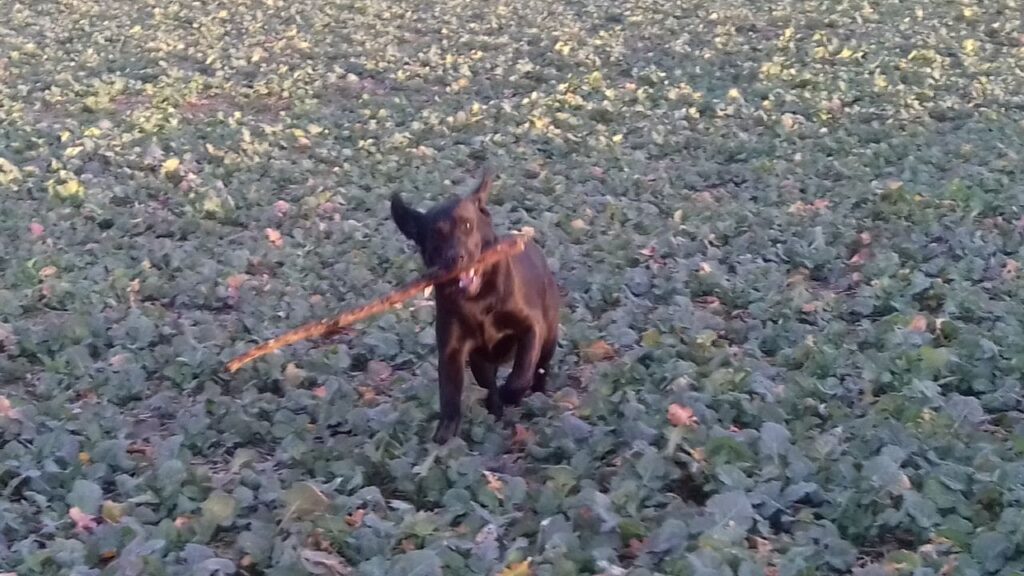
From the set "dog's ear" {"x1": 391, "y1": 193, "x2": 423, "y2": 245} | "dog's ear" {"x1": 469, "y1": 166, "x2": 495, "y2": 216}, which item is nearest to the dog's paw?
"dog's ear" {"x1": 391, "y1": 193, "x2": 423, "y2": 245}

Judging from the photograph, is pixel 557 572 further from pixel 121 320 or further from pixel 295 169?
pixel 295 169

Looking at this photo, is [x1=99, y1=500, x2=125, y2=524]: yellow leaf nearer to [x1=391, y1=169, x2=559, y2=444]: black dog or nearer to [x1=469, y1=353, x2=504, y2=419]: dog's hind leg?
[x1=391, y1=169, x2=559, y2=444]: black dog

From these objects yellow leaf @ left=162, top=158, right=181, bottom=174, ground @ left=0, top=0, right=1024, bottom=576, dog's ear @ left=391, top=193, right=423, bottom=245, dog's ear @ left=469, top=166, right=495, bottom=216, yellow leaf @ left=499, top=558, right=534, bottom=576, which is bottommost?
yellow leaf @ left=162, top=158, right=181, bottom=174

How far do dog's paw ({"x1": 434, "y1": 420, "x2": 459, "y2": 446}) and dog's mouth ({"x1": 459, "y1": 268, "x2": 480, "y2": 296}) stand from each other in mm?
583

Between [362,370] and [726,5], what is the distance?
12.7 meters

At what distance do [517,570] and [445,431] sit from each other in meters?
1.45

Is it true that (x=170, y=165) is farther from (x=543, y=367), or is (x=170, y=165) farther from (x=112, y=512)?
(x=112, y=512)

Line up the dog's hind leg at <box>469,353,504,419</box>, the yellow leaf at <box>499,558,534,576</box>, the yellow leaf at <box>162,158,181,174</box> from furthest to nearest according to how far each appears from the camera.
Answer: the yellow leaf at <box>162,158,181,174</box> < the dog's hind leg at <box>469,353,504,419</box> < the yellow leaf at <box>499,558,534,576</box>

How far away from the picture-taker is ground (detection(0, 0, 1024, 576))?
12.8ft

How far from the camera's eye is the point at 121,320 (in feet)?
22.2

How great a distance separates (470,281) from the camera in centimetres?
473

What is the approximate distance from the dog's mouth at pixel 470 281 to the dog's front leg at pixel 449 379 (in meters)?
0.23

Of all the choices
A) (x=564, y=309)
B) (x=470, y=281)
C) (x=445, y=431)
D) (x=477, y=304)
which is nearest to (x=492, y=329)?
(x=477, y=304)

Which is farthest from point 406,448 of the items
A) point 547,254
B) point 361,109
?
point 361,109
